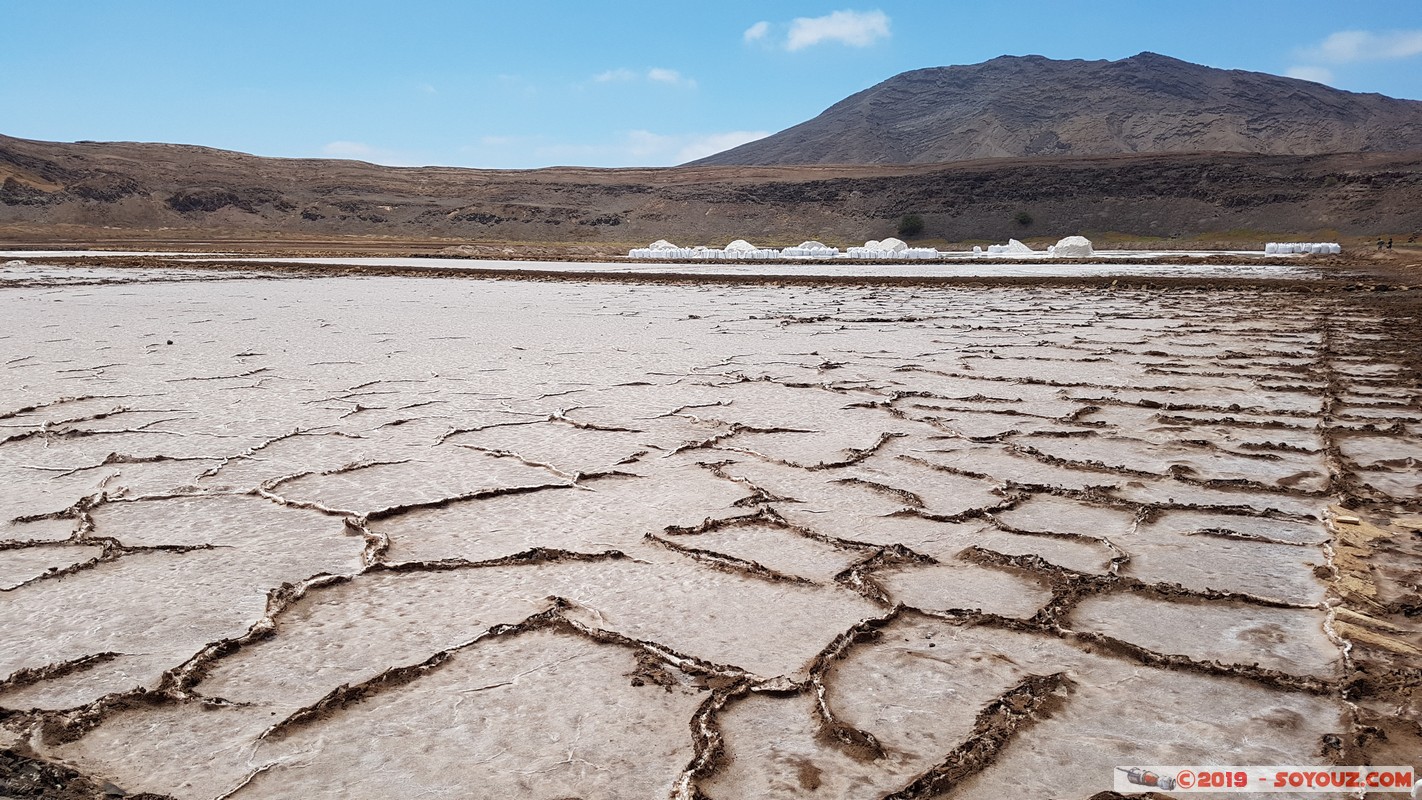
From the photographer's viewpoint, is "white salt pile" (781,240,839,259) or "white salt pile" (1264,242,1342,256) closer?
"white salt pile" (781,240,839,259)

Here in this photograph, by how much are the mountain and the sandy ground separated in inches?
4373

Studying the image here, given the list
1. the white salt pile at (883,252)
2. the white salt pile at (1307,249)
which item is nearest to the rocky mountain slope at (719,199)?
the white salt pile at (1307,249)

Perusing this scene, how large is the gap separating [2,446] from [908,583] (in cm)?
382

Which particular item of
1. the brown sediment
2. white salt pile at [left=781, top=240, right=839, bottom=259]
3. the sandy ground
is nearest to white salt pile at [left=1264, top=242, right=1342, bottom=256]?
white salt pile at [left=781, top=240, right=839, bottom=259]

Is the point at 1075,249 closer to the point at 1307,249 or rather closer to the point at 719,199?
the point at 1307,249

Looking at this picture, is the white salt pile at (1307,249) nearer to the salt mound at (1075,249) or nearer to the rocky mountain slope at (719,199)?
the salt mound at (1075,249)

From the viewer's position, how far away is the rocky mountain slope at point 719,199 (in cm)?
5606

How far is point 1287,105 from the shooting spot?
12181 centimetres

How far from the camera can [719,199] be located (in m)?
67.5

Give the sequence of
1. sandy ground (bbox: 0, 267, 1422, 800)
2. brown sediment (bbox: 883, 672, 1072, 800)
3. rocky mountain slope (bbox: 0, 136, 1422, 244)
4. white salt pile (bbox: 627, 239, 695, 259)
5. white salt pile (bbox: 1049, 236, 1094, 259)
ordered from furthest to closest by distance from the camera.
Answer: rocky mountain slope (bbox: 0, 136, 1422, 244)
white salt pile (bbox: 627, 239, 695, 259)
white salt pile (bbox: 1049, 236, 1094, 259)
sandy ground (bbox: 0, 267, 1422, 800)
brown sediment (bbox: 883, 672, 1072, 800)

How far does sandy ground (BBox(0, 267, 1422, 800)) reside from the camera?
176 centimetres

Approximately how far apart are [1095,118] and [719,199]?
7696 cm

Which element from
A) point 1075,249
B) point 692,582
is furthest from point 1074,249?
point 692,582

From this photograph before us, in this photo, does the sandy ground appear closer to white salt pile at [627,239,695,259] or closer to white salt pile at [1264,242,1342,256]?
white salt pile at [627,239,695,259]
